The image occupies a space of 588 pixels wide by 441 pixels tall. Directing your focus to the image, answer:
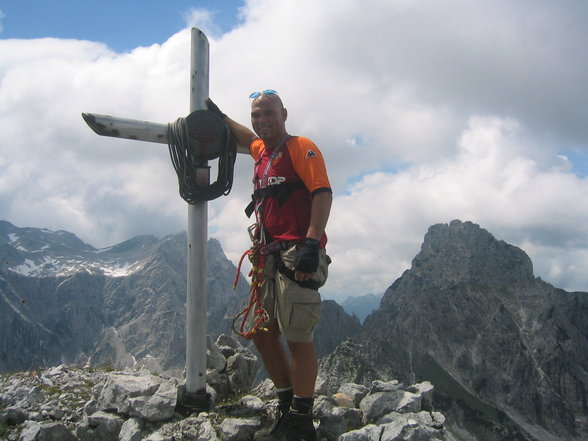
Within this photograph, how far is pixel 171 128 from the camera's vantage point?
26.1 feet

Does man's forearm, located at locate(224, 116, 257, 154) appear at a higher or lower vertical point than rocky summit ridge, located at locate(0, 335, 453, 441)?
higher

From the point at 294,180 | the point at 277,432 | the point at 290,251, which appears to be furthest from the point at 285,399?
the point at 294,180

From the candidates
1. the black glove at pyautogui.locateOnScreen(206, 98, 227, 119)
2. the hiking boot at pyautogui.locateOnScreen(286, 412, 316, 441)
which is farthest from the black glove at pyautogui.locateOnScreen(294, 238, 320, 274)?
the black glove at pyautogui.locateOnScreen(206, 98, 227, 119)

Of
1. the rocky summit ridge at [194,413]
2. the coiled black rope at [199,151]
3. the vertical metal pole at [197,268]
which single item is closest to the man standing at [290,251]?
the rocky summit ridge at [194,413]

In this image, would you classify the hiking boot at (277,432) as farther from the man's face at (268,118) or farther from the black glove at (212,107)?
the black glove at (212,107)

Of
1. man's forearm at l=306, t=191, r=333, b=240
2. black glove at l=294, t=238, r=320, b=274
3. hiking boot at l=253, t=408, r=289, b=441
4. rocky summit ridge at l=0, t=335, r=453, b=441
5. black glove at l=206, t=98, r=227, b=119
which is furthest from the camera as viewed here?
black glove at l=206, t=98, r=227, b=119

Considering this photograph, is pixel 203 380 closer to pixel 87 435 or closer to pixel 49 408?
pixel 87 435

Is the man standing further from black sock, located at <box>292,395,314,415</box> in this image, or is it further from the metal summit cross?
the metal summit cross

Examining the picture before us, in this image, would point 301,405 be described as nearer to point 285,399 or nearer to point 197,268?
point 285,399

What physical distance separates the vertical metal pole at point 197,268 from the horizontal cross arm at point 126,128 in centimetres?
76

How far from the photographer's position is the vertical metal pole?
7809mm

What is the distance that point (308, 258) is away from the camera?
19.0 feet

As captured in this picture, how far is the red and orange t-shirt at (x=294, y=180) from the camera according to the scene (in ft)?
20.8

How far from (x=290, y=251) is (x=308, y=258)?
0.50 m
